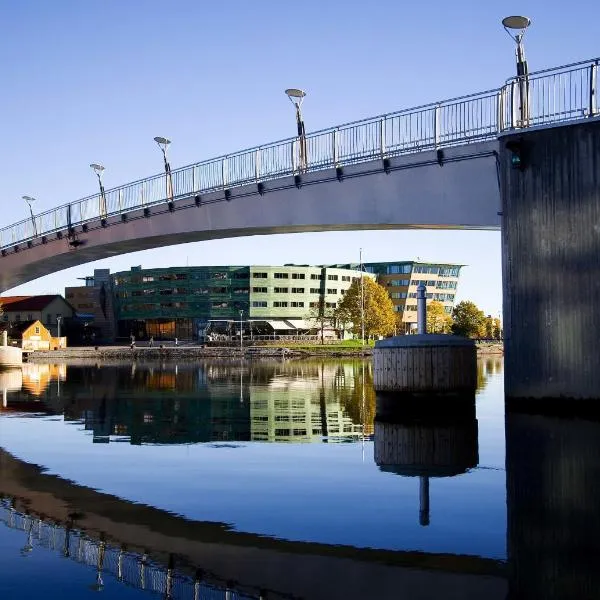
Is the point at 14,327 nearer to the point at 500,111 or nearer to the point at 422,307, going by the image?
the point at 422,307

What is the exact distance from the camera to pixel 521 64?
947 inches

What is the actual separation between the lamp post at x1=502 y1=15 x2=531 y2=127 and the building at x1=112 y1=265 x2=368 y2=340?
5172 inches

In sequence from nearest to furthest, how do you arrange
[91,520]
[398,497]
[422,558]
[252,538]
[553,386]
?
1. [422,558]
2. [252,538]
3. [91,520]
4. [398,497]
5. [553,386]

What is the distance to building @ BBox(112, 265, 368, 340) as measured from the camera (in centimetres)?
16088

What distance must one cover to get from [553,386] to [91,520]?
45.5ft

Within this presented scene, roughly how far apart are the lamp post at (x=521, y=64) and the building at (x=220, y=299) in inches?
5172

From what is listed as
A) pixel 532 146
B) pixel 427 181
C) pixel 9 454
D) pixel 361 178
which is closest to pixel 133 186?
pixel 361 178

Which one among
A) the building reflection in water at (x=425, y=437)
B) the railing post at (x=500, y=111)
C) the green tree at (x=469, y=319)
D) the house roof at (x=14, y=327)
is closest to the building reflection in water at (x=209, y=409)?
the building reflection in water at (x=425, y=437)

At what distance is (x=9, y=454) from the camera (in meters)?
16.8

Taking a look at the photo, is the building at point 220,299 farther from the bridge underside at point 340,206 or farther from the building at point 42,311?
the bridge underside at point 340,206

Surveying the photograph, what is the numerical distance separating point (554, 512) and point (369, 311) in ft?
393

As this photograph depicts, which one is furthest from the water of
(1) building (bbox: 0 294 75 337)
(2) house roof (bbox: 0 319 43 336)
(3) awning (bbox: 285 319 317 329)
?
(3) awning (bbox: 285 319 317 329)

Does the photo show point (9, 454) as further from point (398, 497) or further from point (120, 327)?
point (120, 327)

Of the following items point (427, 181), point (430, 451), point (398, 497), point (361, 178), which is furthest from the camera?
point (361, 178)
